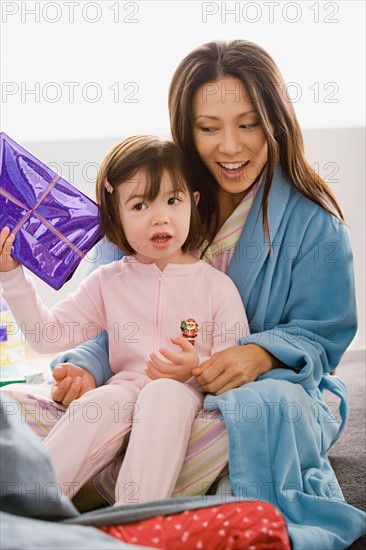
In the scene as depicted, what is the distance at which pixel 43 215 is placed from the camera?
165 cm

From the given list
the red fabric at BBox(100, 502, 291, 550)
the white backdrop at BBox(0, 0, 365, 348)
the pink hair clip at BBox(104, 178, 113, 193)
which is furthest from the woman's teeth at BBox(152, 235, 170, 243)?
the white backdrop at BBox(0, 0, 365, 348)

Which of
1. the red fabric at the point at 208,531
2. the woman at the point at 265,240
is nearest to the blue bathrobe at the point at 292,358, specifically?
the woman at the point at 265,240

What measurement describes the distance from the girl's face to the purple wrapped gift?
80 millimetres

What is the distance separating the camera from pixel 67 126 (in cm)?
313

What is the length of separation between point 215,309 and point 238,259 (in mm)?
158

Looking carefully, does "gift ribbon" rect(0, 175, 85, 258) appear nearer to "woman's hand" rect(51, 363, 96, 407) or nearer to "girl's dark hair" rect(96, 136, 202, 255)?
"girl's dark hair" rect(96, 136, 202, 255)

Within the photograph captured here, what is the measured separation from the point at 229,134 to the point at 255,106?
71 mm

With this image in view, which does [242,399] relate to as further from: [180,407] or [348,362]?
[348,362]

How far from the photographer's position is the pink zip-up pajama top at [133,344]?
141cm

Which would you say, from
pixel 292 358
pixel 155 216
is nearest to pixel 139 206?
pixel 155 216

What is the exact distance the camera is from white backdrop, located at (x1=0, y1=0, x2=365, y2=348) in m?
3.05

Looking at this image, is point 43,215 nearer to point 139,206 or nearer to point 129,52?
point 139,206

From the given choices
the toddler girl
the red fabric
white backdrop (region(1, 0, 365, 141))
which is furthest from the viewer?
white backdrop (region(1, 0, 365, 141))

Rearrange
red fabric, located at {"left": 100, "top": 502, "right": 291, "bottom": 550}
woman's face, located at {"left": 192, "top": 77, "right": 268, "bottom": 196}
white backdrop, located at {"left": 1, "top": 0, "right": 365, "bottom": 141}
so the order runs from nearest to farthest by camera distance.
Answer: red fabric, located at {"left": 100, "top": 502, "right": 291, "bottom": 550}, woman's face, located at {"left": 192, "top": 77, "right": 268, "bottom": 196}, white backdrop, located at {"left": 1, "top": 0, "right": 365, "bottom": 141}
